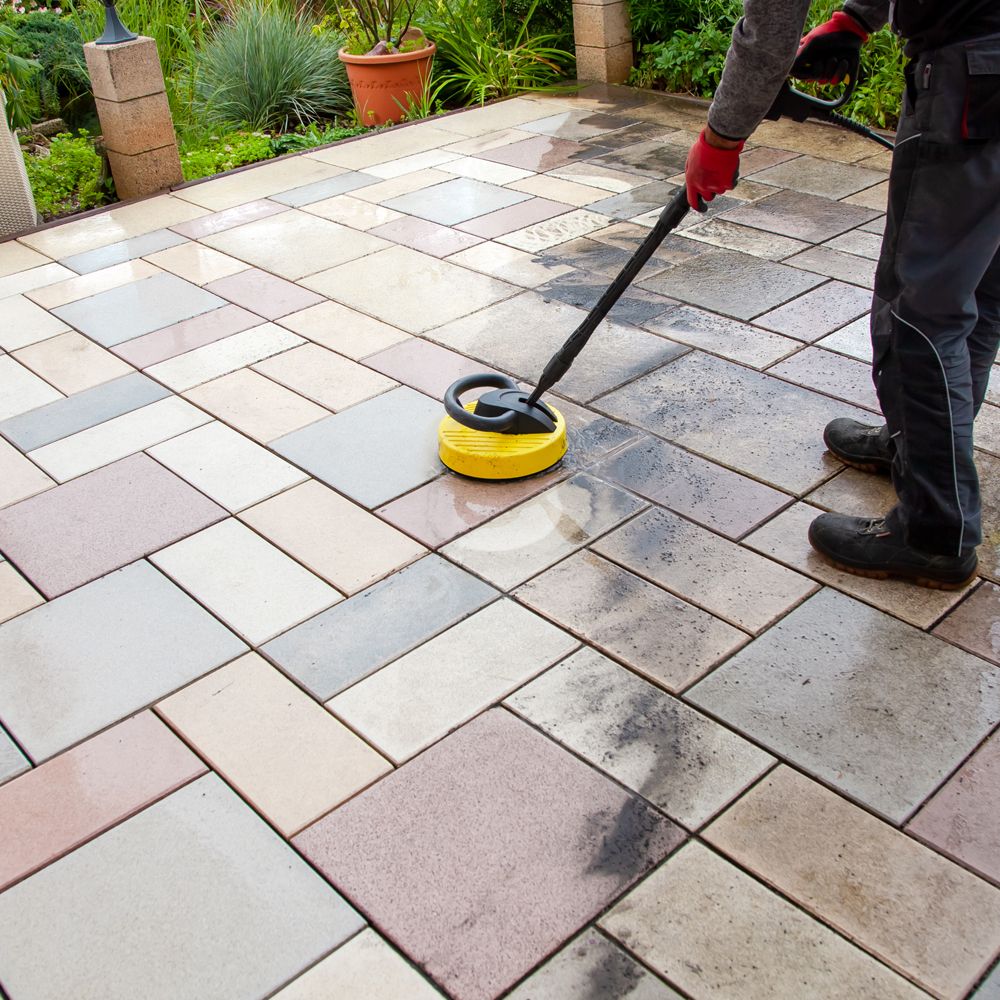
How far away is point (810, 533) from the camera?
2.59 metres

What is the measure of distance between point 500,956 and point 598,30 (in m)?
5.84

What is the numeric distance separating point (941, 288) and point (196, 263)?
124 inches

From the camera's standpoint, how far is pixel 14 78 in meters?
5.65

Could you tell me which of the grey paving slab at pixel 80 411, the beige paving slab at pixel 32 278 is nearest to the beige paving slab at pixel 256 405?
the grey paving slab at pixel 80 411

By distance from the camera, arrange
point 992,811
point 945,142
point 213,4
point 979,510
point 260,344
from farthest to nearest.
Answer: point 213,4 < point 260,344 < point 979,510 < point 945,142 < point 992,811

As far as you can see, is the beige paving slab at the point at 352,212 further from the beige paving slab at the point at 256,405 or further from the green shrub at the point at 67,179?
the beige paving slab at the point at 256,405

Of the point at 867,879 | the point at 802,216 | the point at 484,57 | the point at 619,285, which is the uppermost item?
the point at 619,285

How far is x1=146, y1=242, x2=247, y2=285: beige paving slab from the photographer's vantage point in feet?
14.2

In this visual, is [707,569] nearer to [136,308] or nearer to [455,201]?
[136,308]

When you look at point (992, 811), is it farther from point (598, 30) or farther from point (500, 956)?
point (598, 30)

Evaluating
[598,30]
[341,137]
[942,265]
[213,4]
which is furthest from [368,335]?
[213,4]

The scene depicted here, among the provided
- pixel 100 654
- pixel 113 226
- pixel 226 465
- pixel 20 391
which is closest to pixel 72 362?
pixel 20 391

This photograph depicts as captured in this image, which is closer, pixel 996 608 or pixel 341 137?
pixel 996 608

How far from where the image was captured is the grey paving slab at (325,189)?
5.09 m
